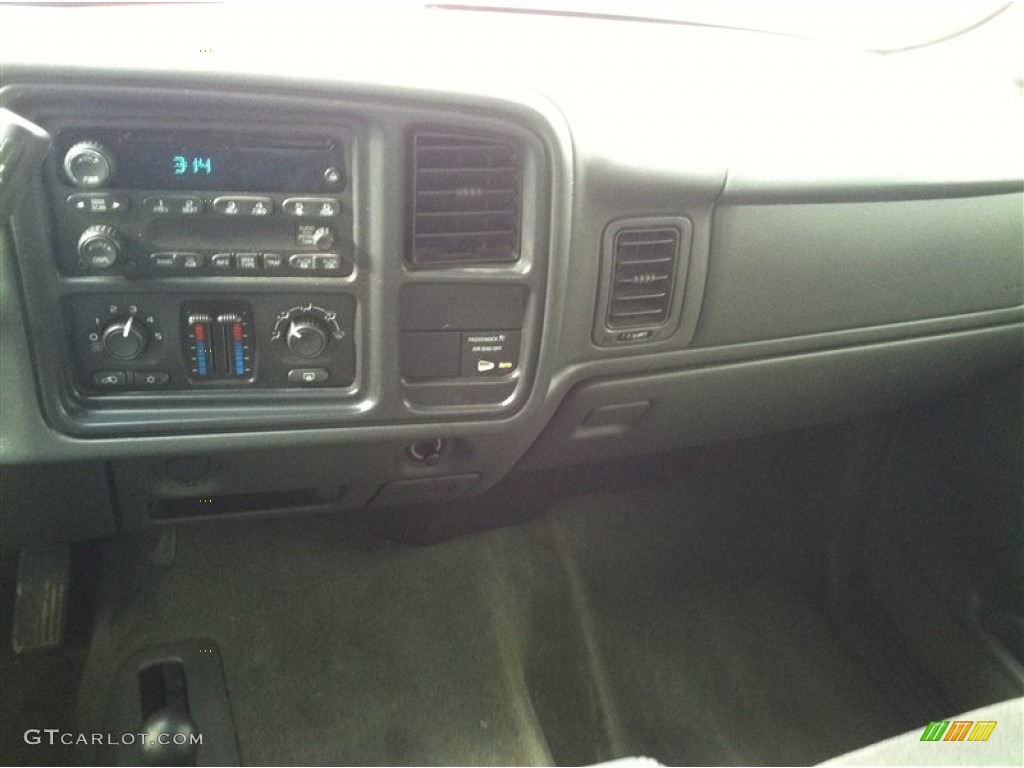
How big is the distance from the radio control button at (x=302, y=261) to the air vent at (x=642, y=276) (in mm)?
348

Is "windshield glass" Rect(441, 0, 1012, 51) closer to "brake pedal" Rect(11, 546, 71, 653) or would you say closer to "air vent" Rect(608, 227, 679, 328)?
"air vent" Rect(608, 227, 679, 328)

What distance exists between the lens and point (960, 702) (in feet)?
5.07

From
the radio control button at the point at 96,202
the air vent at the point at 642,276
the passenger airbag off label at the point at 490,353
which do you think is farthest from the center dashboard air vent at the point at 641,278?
the radio control button at the point at 96,202

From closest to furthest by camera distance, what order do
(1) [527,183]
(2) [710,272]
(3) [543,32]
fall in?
(1) [527,183] → (2) [710,272] → (3) [543,32]

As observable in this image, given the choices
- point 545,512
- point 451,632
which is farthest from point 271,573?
point 545,512

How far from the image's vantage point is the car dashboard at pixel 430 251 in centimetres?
88

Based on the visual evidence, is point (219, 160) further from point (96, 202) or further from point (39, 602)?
point (39, 602)

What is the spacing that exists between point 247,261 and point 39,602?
836mm

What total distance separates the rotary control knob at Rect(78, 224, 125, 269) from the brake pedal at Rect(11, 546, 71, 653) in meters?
0.72

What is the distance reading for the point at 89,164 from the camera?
0.85 m

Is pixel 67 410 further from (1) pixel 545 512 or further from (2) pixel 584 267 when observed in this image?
(1) pixel 545 512

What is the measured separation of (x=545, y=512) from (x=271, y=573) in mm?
528

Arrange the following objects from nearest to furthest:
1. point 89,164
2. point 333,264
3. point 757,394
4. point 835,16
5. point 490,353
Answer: point 89,164, point 333,264, point 490,353, point 757,394, point 835,16

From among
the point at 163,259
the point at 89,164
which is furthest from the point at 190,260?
the point at 89,164
